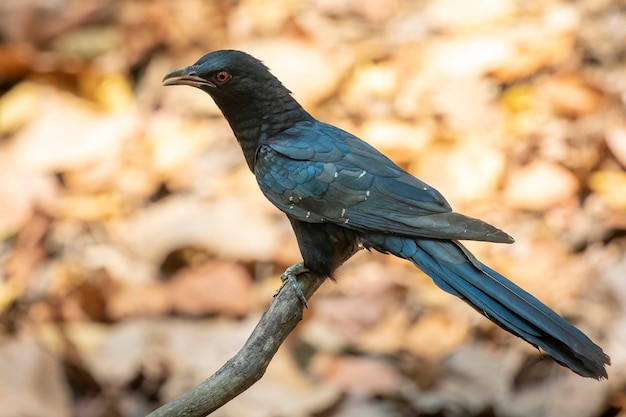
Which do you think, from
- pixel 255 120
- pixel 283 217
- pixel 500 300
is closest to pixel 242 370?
pixel 500 300

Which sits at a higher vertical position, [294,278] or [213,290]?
[294,278]

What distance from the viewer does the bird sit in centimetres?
272

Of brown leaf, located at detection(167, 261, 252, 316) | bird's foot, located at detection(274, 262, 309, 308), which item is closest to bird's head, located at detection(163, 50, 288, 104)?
bird's foot, located at detection(274, 262, 309, 308)

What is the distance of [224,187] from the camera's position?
627 cm

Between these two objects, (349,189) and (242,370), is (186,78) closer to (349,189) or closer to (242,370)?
(349,189)

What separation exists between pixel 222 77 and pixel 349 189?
691 mm

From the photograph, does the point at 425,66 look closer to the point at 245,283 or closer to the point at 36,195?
the point at 245,283

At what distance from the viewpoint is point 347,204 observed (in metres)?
3.18

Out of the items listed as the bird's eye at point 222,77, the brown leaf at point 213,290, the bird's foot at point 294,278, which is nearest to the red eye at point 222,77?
the bird's eye at point 222,77

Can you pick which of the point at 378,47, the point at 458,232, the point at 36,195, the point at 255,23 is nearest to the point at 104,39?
the point at 255,23

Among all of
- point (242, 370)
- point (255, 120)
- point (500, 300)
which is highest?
point (255, 120)

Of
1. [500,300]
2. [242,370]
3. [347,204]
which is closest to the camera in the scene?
[500,300]

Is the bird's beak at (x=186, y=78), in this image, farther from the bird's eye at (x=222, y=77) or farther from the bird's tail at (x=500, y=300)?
the bird's tail at (x=500, y=300)

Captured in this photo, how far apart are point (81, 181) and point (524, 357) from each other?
352 centimetres
